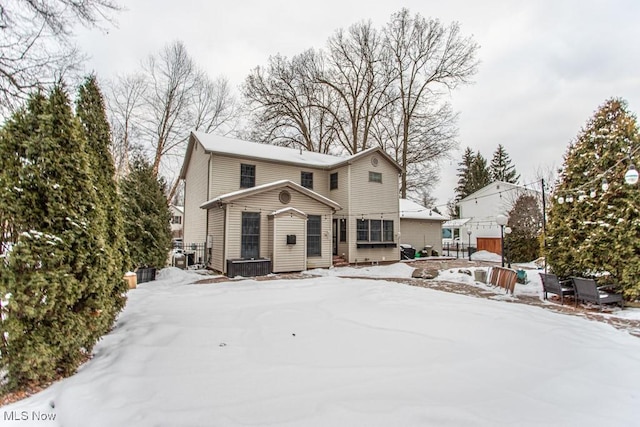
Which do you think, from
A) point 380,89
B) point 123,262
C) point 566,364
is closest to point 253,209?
point 123,262

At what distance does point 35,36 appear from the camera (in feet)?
18.5

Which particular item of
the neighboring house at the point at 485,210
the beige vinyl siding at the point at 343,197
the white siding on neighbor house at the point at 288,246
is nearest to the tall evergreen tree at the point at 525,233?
the neighboring house at the point at 485,210

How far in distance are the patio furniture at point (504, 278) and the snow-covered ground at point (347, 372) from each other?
271 cm

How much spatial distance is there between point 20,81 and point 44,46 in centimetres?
84

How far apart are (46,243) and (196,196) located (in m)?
12.6

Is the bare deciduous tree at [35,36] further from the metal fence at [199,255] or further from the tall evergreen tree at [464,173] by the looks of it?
the tall evergreen tree at [464,173]

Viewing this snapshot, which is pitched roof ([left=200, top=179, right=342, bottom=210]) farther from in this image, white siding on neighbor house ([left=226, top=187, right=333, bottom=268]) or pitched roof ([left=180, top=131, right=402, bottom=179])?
pitched roof ([left=180, top=131, right=402, bottom=179])

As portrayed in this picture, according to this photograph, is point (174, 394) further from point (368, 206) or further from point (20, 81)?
point (368, 206)

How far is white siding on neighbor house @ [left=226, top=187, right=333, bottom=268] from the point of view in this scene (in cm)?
1114

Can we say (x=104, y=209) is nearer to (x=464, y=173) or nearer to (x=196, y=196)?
(x=196, y=196)

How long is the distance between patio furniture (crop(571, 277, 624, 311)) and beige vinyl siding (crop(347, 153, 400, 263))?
28.8 feet

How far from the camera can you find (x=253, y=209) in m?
11.6

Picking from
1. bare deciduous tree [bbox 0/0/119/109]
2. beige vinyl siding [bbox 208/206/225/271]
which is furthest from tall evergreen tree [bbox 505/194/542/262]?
bare deciduous tree [bbox 0/0/119/109]

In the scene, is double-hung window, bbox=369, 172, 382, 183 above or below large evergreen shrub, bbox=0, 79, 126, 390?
above
